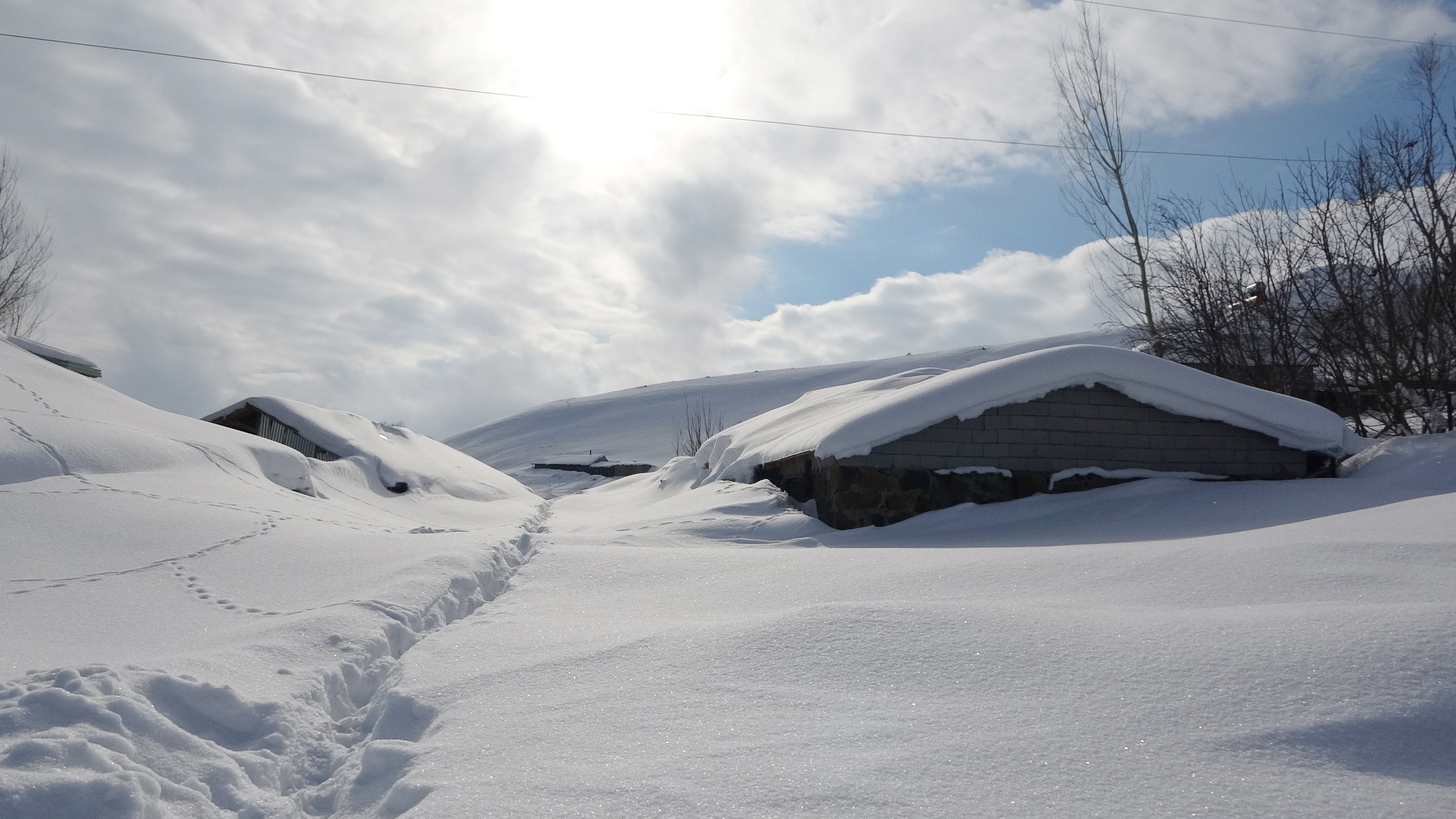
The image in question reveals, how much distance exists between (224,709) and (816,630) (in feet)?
6.70

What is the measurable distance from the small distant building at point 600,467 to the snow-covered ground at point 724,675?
26655 millimetres

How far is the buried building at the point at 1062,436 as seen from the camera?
823 cm

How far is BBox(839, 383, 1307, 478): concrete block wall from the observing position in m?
8.35

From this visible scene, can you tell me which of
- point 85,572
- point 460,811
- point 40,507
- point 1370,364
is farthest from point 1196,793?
point 1370,364

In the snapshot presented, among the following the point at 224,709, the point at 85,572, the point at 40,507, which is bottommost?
the point at 224,709

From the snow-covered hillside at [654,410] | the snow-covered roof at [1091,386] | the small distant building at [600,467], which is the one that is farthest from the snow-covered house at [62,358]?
the snow-covered hillside at [654,410]

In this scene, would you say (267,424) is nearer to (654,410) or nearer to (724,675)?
(724,675)

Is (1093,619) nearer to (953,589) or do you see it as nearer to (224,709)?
(953,589)

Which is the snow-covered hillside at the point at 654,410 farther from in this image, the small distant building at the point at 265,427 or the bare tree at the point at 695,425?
the small distant building at the point at 265,427

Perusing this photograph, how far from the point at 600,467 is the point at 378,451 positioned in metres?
19.0

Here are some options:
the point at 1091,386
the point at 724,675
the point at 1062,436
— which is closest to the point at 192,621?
the point at 724,675

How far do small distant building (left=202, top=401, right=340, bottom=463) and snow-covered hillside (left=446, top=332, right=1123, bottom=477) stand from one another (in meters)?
25.0

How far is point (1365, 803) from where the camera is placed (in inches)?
76.2

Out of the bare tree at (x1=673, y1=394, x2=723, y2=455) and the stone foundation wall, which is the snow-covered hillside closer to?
the bare tree at (x1=673, y1=394, x2=723, y2=455)
